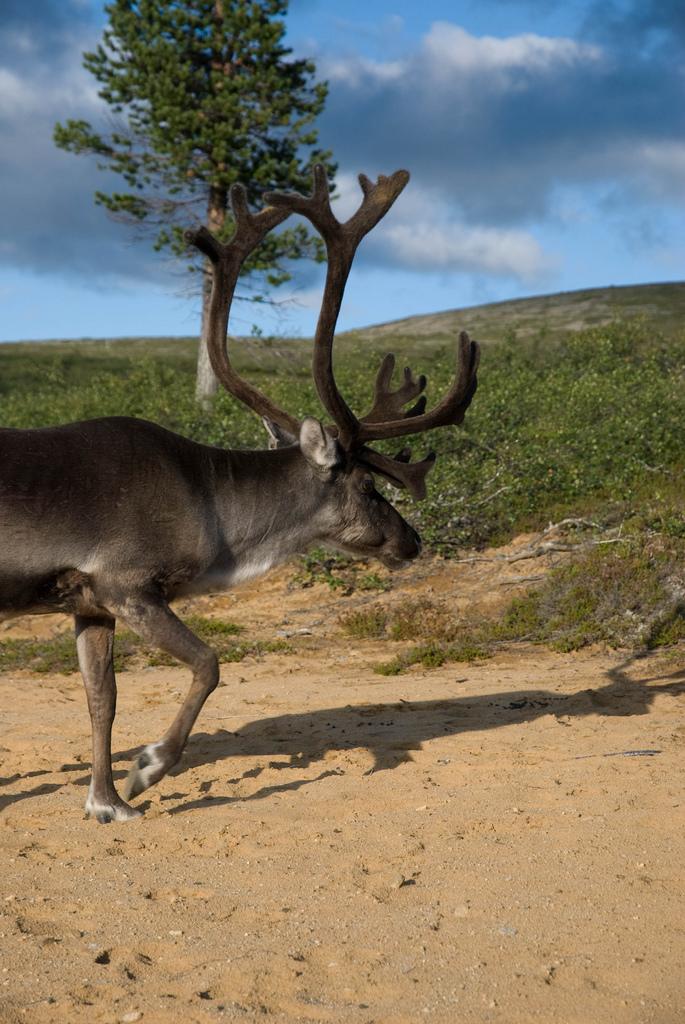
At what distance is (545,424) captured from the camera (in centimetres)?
1664

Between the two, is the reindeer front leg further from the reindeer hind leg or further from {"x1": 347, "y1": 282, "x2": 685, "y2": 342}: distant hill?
{"x1": 347, "y1": 282, "x2": 685, "y2": 342}: distant hill

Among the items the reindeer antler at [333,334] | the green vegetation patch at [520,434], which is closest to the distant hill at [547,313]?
the green vegetation patch at [520,434]

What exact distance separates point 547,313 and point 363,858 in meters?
64.0

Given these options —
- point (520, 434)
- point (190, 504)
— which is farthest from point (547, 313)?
point (190, 504)

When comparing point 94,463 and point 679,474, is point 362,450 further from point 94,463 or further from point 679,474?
point 679,474

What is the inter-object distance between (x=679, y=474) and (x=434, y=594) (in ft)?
12.6

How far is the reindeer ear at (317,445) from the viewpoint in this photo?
7.41 metres

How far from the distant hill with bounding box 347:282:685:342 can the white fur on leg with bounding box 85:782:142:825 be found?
4984 centimetres

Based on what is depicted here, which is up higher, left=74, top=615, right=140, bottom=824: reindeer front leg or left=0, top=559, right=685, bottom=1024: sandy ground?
left=74, top=615, right=140, bottom=824: reindeer front leg

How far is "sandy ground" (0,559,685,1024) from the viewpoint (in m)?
4.45

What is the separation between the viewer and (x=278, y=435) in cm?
806

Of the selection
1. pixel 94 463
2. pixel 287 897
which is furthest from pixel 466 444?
pixel 287 897

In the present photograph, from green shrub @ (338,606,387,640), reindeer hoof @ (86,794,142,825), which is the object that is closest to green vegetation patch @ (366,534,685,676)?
green shrub @ (338,606,387,640)

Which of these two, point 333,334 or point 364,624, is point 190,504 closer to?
point 333,334
